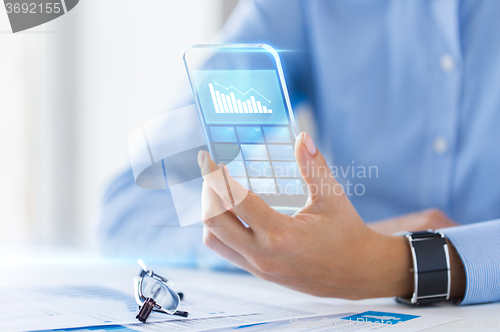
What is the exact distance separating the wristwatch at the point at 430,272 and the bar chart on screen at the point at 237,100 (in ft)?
0.71

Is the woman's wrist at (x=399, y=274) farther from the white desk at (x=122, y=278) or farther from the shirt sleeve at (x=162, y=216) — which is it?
the shirt sleeve at (x=162, y=216)

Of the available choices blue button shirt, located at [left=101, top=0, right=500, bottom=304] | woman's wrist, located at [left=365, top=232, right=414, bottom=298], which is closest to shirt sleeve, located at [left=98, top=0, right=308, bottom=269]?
blue button shirt, located at [left=101, top=0, right=500, bottom=304]

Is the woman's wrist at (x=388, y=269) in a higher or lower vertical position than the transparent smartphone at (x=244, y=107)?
lower

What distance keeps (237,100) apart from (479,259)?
0.99 feet

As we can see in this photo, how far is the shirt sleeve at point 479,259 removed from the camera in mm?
417

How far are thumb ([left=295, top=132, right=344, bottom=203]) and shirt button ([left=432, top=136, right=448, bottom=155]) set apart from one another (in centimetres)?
43

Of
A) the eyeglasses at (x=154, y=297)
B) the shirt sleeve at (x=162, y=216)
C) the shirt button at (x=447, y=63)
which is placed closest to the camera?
the eyeglasses at (x=154, y=297)

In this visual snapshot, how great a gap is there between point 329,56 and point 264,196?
445 millimetres

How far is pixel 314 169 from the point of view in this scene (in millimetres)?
375

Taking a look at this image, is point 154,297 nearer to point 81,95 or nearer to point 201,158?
point 201,158

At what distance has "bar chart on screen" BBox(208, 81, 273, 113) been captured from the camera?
1.30ft

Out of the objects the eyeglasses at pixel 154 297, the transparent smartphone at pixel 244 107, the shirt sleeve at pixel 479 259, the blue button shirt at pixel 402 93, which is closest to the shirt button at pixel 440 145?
the blue button shirt at pixel 402 93

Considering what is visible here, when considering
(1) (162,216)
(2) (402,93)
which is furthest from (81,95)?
(2) (402,93)

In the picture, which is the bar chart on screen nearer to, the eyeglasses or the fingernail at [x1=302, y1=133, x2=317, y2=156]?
the fingernail at [x1=302, y1=133, x2=317, y2=156]
